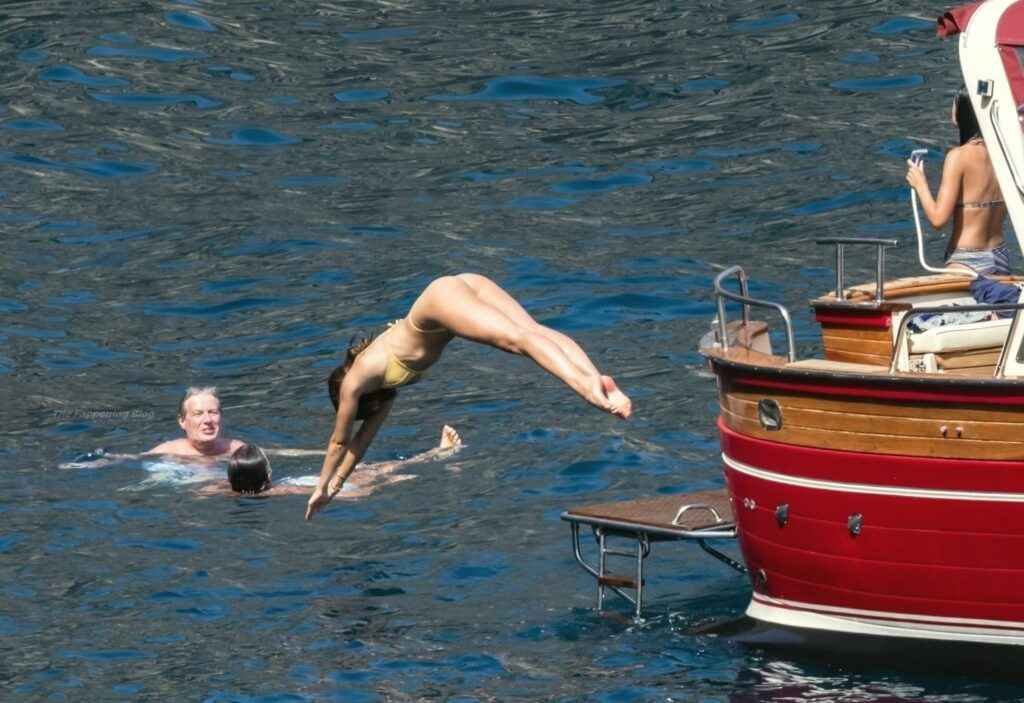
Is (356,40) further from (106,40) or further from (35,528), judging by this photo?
(35,528)

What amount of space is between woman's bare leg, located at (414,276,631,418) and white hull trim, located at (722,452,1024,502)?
1.36 meters

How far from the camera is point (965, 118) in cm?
1259

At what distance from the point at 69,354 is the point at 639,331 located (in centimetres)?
550

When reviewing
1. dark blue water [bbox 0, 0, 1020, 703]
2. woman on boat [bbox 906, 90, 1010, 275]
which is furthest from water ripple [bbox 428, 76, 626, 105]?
woman on boat [bbox 906, 90, 1010, 275]

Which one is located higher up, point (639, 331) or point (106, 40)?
point (106, 40)

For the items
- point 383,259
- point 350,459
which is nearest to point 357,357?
point 350,459

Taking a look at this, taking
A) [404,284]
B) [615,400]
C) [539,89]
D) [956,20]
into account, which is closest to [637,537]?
[615,400]

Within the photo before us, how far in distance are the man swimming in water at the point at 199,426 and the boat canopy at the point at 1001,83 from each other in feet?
24.5

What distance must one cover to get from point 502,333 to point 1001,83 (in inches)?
128

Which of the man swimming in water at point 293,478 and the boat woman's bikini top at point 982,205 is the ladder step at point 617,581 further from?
the man swimming in water at point 293,478

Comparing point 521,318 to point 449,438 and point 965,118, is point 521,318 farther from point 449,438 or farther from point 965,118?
point 449,438

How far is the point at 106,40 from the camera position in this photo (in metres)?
28.5

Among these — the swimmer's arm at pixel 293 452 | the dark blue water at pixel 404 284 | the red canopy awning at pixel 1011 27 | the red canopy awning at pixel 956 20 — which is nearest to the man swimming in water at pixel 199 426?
the swimmer's arm at pixel 293 452

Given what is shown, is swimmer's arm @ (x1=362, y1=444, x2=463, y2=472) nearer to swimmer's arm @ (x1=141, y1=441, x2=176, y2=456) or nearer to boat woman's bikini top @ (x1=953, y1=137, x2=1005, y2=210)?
swimmer's arm @ (x1=141, y1=441, x2=176, y2=456)
